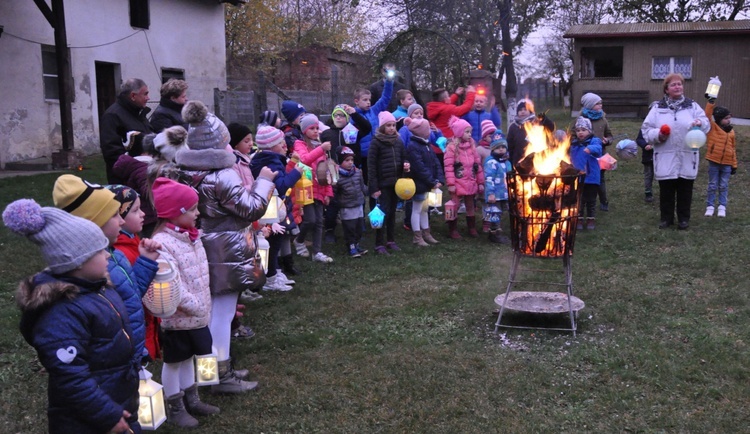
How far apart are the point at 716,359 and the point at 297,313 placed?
331 centimetres

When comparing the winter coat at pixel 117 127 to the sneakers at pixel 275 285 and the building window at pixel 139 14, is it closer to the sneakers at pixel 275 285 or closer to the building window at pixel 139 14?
the sneakers at pixel 275 285

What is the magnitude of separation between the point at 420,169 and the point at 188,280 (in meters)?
4.99

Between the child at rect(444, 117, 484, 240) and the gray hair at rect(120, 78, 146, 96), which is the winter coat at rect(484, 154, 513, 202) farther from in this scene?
the gray hair at rect(120, 78, 146, 96)

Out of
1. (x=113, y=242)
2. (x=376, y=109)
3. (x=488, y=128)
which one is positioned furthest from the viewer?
(x=376, y=109)

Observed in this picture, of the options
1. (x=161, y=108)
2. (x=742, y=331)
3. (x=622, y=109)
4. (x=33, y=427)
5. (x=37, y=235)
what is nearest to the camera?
(x=37, y=235)

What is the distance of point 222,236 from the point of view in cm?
422

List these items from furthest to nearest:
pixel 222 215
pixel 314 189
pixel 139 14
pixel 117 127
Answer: pixel 139 14 → pixel 314 189 → pixel 117 127 → pixel 222 215

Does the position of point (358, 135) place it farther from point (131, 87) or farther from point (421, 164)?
point (131, 87)

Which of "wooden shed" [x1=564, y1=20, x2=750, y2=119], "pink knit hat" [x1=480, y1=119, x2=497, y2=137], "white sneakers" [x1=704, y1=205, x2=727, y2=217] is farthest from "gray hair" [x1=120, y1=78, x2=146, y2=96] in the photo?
"wooden shed" [x1=564, y1=20, x2=750, y2=119]

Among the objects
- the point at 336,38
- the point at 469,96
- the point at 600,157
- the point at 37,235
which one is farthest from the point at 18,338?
the point at 336,38

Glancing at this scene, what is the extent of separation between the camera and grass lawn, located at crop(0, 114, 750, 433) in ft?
13.2

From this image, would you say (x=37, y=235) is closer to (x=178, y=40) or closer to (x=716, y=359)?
(x=716, y=359)

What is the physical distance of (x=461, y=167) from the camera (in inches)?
343

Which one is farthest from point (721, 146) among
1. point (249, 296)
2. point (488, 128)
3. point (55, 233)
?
point (55, 233)
